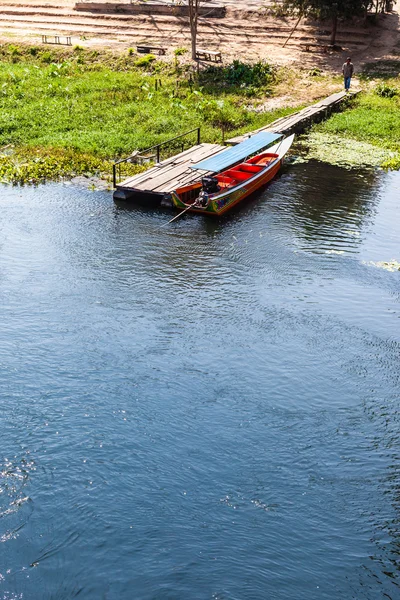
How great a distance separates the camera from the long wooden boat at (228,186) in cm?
2948

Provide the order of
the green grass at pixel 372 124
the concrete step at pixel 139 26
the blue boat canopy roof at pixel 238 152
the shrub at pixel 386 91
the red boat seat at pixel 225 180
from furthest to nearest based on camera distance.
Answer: the concrete step at pixel 139 26 < the shrub at pixel 386 91 < the green grass at pixel 372 124 < the red boat seat at pixel 225 180 < the blue boat canopy roof at pixel 238 152

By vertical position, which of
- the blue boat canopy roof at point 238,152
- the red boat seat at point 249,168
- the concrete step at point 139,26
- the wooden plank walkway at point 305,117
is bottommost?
the red boat seat at point 249,168

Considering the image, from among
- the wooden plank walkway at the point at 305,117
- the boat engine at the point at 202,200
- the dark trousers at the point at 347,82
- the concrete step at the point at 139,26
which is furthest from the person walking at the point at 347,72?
the boat engine at the point at 202,200

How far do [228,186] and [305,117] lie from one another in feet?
42.5

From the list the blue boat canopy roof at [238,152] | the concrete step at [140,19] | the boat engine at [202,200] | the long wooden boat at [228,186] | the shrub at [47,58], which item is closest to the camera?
the boat engine at [202,200]

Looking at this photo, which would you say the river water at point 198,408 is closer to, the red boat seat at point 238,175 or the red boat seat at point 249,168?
the red boat seat at point 238,175

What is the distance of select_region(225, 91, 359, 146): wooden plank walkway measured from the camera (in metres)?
38.8

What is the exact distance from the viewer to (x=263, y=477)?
16.1 meters

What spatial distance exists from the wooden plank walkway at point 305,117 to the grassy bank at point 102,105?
146 cm

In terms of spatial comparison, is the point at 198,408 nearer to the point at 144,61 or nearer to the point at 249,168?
the point at 249,168

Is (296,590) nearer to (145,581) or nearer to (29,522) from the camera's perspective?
(145,581)

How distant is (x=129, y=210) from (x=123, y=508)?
1754 cm

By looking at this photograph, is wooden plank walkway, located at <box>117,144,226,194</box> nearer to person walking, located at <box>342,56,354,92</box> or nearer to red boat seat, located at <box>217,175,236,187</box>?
red boat seat, located at <box>217,175,236,187</box>

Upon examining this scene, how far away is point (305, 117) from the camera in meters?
41.2
